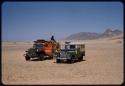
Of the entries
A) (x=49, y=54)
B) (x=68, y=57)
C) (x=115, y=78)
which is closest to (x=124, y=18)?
(x=115, y=78)

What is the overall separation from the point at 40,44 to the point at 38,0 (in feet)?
49.7

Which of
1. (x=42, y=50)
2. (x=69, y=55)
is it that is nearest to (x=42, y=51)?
(x=42, y=50)

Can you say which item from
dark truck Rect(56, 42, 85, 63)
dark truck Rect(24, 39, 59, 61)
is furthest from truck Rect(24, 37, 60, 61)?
dark truck Rect(56, 42, 85, 63)

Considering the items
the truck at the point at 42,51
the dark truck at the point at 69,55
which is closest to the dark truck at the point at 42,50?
the truck at the point at 42,51

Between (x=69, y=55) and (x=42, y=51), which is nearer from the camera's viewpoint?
(x=69, y=55)

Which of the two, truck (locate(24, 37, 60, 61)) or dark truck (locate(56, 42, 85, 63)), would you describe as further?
truck (locate(24, 37, 60, 61))

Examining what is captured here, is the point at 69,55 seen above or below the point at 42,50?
below

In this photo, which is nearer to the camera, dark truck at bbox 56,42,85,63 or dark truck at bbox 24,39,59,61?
dark truck at bbox 56,42,85,63

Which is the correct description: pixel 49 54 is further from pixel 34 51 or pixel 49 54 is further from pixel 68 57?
pixel 68 57

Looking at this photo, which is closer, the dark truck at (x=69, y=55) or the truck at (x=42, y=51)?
the dark truck at (x=69, y=55)

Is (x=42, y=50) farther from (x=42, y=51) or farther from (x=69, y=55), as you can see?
(x=69, y=55)

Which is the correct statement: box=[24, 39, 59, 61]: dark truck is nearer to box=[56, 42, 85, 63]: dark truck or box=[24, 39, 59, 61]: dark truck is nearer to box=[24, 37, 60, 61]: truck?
box=[24, 37, 60, 61]: truck

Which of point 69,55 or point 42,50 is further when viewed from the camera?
point 42,50

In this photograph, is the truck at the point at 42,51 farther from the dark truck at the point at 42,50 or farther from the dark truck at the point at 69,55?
the dark truck at the point at 69,55
